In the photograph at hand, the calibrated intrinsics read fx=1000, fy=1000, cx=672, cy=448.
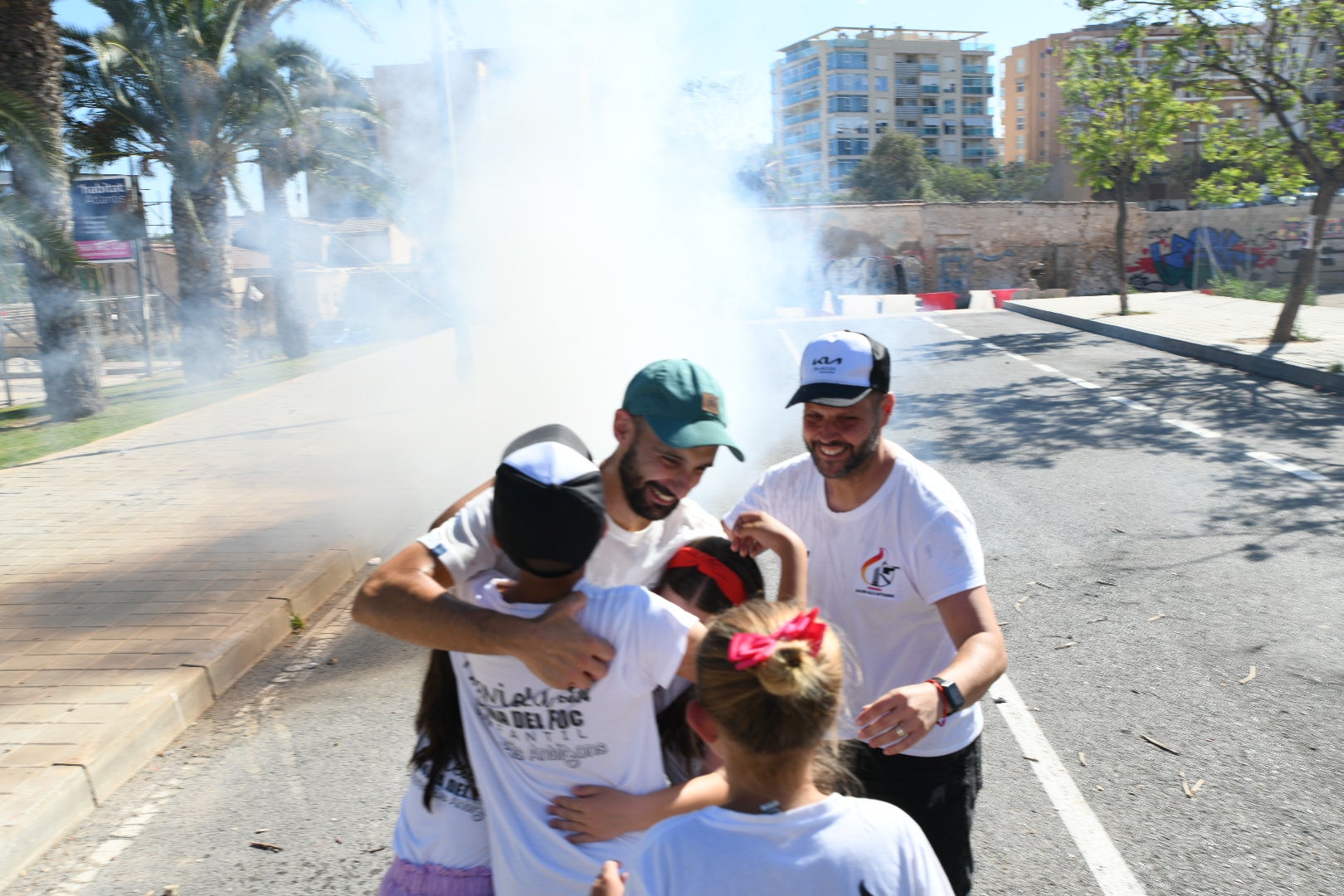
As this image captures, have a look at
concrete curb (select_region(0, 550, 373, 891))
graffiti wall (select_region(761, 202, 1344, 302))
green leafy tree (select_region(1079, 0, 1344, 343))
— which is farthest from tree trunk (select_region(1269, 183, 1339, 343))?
graffiti wall (select_region(761, 202, 1344, 302))

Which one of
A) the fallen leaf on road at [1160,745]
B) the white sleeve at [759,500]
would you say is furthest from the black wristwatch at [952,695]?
the fallen leaf on road at [1160,745]

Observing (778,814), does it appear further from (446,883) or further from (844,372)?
(844,372)

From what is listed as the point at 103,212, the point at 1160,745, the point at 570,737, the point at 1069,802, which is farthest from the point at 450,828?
the point at 103,212

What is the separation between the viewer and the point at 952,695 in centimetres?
184

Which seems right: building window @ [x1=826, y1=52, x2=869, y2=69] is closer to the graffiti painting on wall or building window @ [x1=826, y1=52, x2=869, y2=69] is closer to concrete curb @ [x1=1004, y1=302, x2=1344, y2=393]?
the graffiti painting on wall

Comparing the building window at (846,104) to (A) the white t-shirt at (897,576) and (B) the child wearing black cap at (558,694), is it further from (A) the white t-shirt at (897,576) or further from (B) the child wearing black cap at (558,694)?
(B) the child wearing black cap at (558,694)

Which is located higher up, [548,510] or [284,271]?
[284,271]

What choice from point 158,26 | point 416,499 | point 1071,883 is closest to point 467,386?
point 416,499

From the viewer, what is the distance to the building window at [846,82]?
126875mm

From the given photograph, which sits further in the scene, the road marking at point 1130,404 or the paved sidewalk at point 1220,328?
the paved sidewalk at point 1220,328

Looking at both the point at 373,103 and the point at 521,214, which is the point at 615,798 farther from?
the point at 373,103

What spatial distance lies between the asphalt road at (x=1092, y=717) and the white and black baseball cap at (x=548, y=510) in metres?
1.89

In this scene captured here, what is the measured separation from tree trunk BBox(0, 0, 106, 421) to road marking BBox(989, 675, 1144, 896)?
12275mm

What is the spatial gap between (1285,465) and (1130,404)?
295 cm
